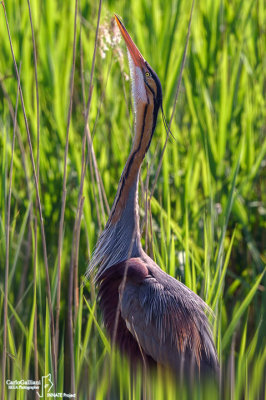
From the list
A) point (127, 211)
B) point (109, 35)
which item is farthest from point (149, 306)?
point (109, 35)

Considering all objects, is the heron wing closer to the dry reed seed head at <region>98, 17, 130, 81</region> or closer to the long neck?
the long neck

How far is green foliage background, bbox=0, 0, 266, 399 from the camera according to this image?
2.33m

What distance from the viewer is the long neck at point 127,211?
1913mm

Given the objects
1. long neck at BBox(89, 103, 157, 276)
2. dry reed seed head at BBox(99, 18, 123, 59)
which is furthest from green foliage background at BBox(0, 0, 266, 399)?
dry reed seed head at BBox(99, 18, 123, 59)

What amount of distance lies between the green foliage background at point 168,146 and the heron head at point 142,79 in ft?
1.17

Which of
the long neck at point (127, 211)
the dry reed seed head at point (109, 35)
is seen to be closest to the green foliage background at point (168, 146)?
the long neck at point (127, 211)

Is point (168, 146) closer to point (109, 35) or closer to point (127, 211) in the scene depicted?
point (127, 211)

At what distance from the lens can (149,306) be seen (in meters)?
1.90

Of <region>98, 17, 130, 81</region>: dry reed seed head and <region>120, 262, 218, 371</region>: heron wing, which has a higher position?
<region>98, 17, 130, 81</region>: dry reed seed head

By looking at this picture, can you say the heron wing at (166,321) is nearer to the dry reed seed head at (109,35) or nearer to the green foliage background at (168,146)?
the green foliage background at (168,146)

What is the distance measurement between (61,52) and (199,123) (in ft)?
2.22

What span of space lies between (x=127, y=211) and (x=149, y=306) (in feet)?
0.98

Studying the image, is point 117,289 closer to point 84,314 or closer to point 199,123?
point 84,314

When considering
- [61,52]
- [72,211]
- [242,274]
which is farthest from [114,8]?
[242,274]
